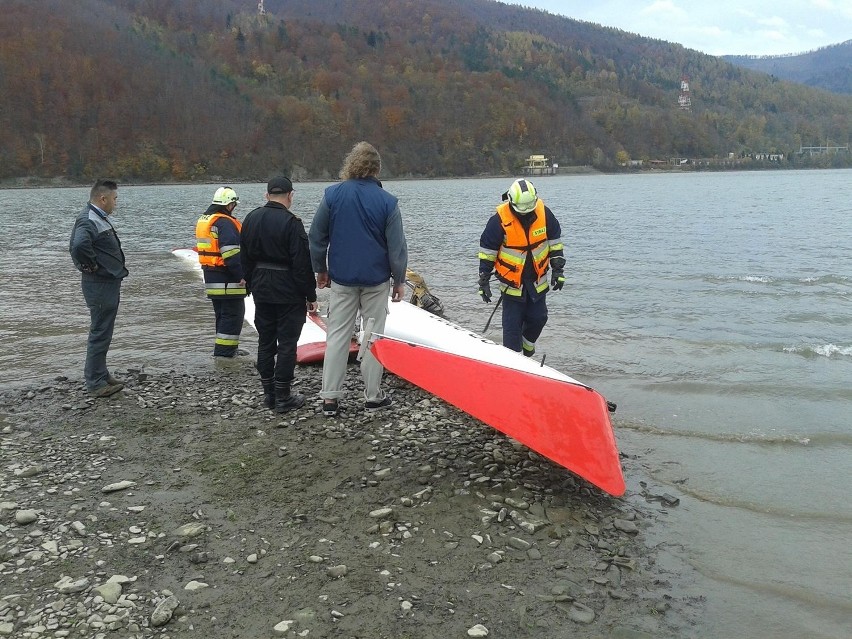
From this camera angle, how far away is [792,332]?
35.9 feet

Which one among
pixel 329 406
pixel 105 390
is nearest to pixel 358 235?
pixel 329 406

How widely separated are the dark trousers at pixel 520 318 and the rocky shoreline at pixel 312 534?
50.6 inches

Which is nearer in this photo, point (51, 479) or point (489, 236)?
point (51, 479)

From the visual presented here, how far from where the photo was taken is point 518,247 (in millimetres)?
6680

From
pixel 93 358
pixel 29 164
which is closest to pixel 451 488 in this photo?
pixel 93 358

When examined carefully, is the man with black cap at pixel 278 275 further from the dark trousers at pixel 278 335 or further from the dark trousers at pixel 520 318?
the dark trousers at pixel 520 318

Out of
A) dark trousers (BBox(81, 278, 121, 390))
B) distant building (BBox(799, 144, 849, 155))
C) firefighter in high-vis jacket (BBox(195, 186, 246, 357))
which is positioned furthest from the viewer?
distant building (BBox(799, 144, 849, 155))

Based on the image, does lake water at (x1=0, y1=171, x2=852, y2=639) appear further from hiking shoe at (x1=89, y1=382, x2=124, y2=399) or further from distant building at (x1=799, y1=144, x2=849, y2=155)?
distant building at (x1=799, y1=144, x2=849, y2=155)

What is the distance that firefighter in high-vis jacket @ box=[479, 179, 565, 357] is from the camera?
6.62 metres

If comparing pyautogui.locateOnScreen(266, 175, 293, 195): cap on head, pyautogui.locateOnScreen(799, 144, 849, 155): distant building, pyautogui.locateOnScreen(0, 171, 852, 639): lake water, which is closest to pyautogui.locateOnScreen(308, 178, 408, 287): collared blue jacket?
pyautogui.locateOnScreen(266, 175, 293, 195): cap on head

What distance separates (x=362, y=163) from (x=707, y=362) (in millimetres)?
6030

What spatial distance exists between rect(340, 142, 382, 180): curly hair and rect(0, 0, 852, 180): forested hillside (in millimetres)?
109205

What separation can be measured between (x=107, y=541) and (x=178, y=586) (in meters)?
0.71

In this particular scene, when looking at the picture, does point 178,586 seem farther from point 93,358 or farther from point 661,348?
point 661,348
